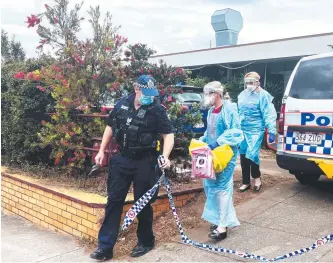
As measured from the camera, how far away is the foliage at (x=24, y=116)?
A: 597 cm

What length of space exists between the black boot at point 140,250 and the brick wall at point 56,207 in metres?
0.52

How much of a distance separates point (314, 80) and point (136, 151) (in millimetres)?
2416

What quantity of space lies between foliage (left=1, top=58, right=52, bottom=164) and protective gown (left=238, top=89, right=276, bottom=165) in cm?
291

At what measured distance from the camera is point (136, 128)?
3.78 meters

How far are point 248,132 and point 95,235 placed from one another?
2360mm

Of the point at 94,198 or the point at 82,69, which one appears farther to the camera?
the point at 82,69

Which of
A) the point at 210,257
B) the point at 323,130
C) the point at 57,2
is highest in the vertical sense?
the point at 57,2

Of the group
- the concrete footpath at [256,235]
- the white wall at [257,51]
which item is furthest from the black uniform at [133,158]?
the white wall at [257,51]

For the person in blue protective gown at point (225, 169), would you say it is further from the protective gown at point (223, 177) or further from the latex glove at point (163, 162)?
the latex glove at point (163, 162)

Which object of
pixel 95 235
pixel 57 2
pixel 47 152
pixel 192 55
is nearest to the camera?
pixel 95 235

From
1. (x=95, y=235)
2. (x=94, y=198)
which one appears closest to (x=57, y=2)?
(x=94, y=198)

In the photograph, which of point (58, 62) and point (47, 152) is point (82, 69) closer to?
point (58, 62)

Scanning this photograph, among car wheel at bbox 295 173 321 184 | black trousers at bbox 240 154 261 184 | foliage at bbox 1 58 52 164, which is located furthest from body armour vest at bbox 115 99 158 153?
car wheel at bbox 295 173 321 184

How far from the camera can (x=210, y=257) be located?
3775 mm
